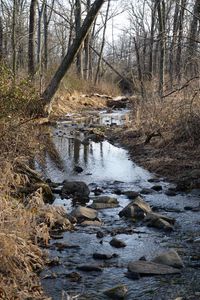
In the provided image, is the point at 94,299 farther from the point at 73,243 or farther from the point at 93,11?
the point at 93,11

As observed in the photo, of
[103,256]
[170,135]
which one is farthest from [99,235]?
[170,135]

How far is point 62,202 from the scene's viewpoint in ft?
26.3

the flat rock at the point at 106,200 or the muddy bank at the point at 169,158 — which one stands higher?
the muddy bank at the point at 169,158

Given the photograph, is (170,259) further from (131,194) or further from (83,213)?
(131,194)

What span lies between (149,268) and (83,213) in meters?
2.06

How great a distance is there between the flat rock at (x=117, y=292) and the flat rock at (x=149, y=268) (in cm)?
47

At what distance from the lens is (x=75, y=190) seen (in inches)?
335

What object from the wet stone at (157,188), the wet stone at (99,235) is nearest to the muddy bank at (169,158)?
the wet stone at (157,188)

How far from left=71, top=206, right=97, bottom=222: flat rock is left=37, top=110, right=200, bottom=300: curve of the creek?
0.16m

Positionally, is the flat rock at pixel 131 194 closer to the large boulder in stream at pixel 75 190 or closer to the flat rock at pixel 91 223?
the large boulder in stream at pixel 75 190

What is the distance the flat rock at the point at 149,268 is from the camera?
5152 millimetres

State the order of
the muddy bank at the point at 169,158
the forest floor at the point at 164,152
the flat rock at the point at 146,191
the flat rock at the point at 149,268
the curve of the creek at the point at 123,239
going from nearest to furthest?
the curve of the creek at the point at 123,239 → the flat rock at the point at 149,268 → the flat rock at the point at 146,191 → the muddy bank at the point at 169,158 → the forest floor at the point at 164,152

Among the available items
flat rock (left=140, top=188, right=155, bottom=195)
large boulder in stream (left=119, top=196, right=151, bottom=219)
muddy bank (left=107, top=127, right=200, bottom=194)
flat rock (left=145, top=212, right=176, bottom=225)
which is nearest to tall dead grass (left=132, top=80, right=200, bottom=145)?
muddy bank (left=107, top=127, right=200, bottom=194)

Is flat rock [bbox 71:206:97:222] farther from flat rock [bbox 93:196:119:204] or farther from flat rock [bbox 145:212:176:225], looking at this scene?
flat rock [bbox 145:212:176:225]
